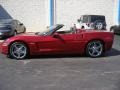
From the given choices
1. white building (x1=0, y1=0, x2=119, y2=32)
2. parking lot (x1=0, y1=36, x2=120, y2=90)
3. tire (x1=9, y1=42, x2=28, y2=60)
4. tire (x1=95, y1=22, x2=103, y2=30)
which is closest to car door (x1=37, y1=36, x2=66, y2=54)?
parking lot (x1=0, y1=36, x2=120, y2=90)

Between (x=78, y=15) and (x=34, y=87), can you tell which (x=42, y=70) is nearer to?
(x=34, y=87)

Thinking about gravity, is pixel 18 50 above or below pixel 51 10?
below

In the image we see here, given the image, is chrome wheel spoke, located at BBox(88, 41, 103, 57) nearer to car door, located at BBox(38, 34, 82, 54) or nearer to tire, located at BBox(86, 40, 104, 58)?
tire, located at BBox(86, 40, 104, 58)

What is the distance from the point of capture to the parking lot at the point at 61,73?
8211 millimetres

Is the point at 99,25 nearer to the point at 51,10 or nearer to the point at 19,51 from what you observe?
the point at 51,10

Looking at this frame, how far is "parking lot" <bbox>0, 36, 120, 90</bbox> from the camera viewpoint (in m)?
8.21

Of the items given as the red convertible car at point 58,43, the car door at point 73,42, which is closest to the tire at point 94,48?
the red convertible car at point 58,43

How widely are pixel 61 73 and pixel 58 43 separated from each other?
3.08 meters

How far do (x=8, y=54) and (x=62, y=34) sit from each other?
1.99m

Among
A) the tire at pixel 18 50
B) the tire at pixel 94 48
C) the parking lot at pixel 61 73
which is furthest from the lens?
the tire at pixel 94 48

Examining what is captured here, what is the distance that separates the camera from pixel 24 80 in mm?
8789

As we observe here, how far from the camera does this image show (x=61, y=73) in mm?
9703

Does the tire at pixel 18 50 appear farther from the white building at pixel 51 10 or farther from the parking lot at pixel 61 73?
the white building at pixel 51 10

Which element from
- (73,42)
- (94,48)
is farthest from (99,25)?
(73,42)
